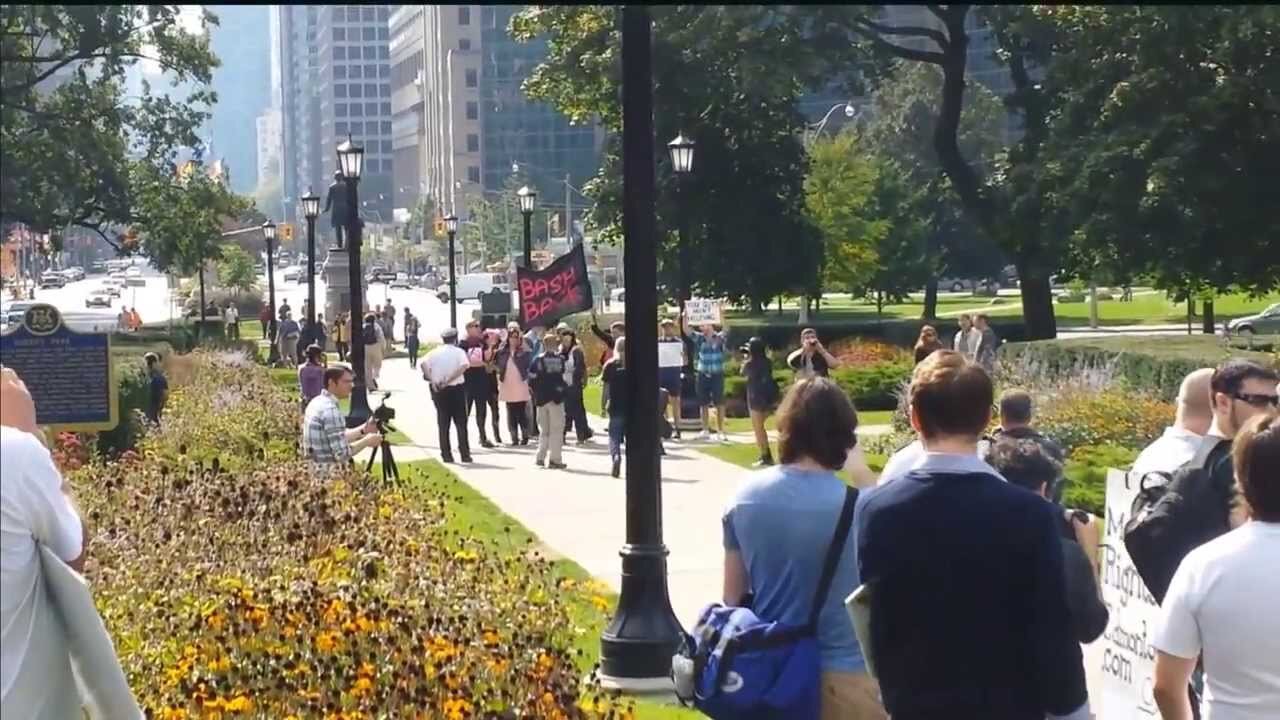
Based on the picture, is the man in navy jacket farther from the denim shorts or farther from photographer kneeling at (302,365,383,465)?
the denim shorts

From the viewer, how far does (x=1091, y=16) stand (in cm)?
3100

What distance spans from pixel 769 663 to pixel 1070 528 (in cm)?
112

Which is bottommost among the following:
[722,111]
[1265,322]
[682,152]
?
[1265,322]

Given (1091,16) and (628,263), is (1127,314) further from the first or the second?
(628,263)

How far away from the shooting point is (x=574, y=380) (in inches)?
927

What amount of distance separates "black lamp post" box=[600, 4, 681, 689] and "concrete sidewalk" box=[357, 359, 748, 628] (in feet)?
7.12

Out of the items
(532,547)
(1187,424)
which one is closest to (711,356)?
(532,547)

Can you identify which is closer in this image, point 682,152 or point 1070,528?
point 1070,528

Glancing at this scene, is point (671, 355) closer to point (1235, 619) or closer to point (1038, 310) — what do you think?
point (1038, 310)

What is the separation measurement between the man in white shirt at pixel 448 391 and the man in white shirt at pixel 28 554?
1716cm

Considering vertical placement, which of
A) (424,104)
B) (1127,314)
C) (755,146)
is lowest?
(1127,314)

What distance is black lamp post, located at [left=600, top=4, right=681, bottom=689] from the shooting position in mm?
9344

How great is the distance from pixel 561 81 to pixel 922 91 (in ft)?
189

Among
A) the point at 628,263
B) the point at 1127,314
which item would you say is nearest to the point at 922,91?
the point at 1127,314
